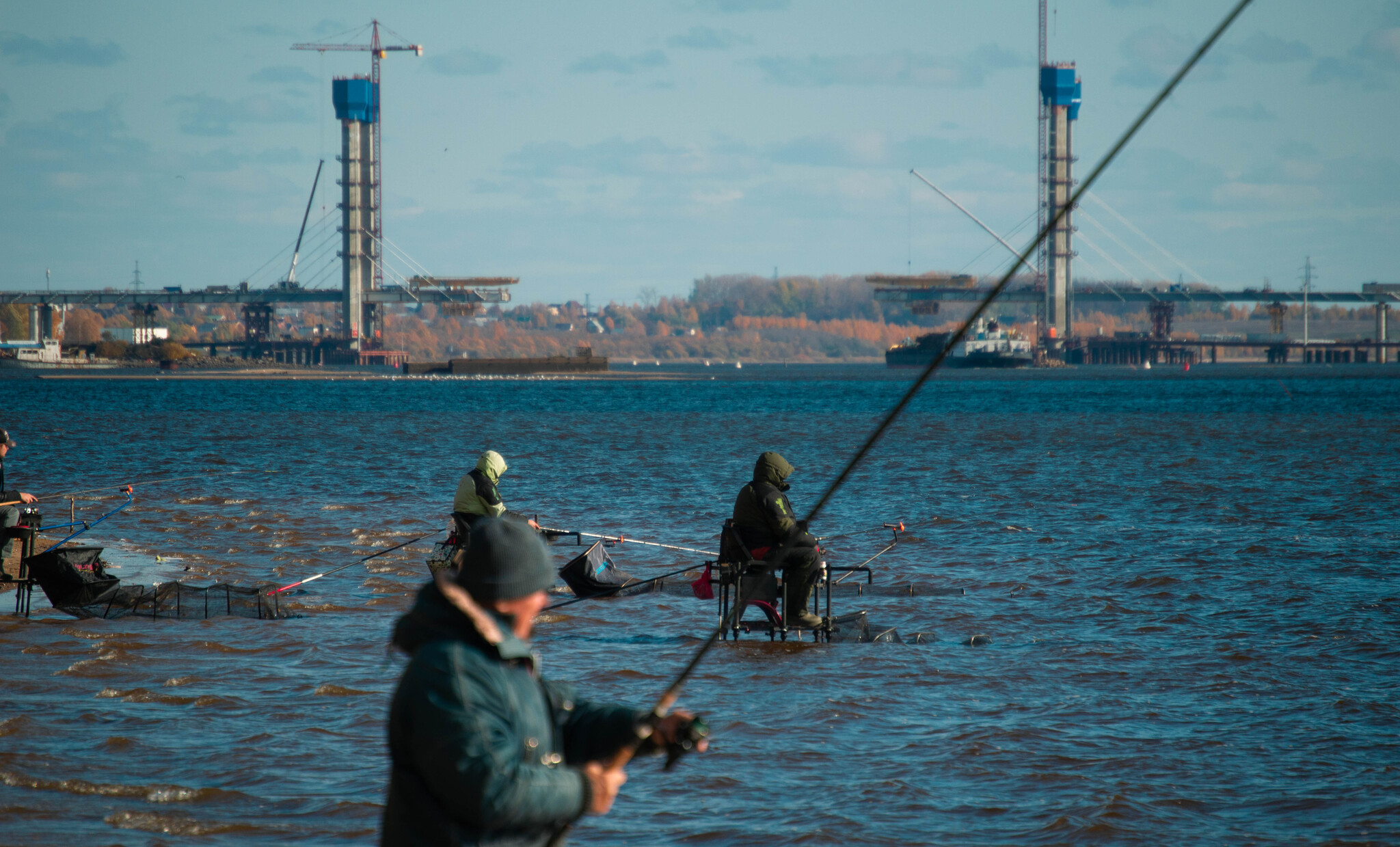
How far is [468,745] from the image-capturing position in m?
2.78

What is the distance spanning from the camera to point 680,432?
5097cm

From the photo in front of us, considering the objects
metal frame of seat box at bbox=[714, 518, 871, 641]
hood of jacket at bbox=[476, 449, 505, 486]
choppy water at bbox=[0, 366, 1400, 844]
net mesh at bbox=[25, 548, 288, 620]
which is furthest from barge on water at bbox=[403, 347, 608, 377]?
metal frame of seat box at bbox=[714, 518, 871, 641]

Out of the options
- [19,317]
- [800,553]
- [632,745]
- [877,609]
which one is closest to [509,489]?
[877,609]

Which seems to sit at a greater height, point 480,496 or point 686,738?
point 686,738

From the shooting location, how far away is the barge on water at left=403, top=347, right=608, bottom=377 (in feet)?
492

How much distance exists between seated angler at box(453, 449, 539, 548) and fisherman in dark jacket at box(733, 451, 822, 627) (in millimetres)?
2265

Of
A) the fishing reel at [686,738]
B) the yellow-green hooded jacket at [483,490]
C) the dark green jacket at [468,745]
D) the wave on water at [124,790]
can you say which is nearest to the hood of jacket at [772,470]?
the yellow-green hooded jacket at [483,490]

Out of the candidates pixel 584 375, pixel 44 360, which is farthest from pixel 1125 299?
pixel 44 360

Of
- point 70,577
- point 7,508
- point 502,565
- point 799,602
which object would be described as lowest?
point 799,602

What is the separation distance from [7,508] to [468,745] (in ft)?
35.7

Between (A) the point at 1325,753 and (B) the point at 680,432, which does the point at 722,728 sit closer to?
(A) the point at 1325,753

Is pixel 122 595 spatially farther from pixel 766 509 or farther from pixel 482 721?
pixel 482 721

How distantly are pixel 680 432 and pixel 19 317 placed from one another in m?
181

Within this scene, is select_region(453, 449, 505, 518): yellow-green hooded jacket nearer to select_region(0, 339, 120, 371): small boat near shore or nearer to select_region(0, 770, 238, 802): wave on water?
select_region(0, 770, 238, 802): wave on water
